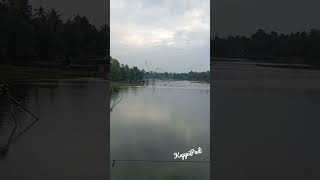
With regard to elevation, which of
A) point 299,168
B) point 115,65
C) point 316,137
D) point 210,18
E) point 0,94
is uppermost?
point 210,18

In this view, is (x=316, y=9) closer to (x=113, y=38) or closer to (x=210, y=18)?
(x=210, y=18)

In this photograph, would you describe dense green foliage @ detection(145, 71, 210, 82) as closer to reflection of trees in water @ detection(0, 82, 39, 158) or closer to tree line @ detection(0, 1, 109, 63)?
tree line @ detection(0, 1, 109, 63)

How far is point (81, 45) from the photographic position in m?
2.95

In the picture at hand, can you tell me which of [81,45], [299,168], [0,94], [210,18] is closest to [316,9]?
[210,18]

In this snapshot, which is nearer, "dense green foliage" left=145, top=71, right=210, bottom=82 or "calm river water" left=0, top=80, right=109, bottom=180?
"calm river water" left=0, top=80, right=109, bottom=180

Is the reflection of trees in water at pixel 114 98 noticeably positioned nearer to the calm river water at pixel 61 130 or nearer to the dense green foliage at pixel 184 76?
the calm river water at pixel 61 130

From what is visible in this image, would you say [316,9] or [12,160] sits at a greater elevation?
[316,9]

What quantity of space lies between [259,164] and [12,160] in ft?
4.95

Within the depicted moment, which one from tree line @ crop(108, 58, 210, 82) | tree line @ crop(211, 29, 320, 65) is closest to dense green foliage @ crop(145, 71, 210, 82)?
tree line @ crop(108, 58, 210, 82)

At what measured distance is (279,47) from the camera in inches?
121

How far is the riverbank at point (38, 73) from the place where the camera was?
2889 mm

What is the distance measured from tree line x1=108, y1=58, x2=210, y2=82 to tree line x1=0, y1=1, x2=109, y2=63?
0.40 feet

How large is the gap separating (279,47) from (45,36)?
1.50 meters

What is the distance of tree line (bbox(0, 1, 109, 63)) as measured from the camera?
114 inches
